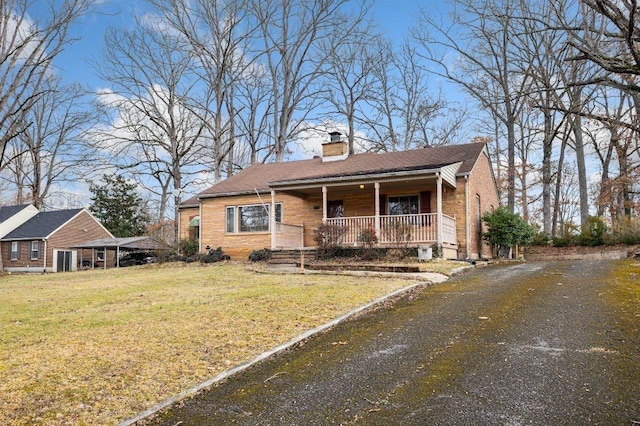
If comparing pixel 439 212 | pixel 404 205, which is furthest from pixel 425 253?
pixel 404 205

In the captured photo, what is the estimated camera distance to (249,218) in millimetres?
21062

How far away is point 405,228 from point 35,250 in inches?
1232

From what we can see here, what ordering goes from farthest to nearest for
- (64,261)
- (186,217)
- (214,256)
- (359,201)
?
(64,261), (186,217), (214,256), (359,201)

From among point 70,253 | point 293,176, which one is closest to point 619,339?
point 293,176

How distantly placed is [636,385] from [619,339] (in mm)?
1468

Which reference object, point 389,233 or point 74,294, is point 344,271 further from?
point 74,294

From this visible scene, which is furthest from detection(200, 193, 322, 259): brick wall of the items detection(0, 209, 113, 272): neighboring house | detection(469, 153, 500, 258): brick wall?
detection(0, 209, 113, 272): neighboring house

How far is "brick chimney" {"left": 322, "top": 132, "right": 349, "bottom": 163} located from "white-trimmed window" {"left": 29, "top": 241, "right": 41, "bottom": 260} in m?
25.1

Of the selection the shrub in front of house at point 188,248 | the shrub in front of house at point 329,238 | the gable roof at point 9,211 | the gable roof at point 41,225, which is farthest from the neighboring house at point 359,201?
the gable roof at point 9,211

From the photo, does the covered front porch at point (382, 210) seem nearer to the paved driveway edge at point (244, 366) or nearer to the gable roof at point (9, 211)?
the paved driveway edge at point (244, 366)

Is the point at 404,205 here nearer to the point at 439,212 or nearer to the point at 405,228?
the point at 405,228

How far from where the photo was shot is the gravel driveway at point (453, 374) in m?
3.50

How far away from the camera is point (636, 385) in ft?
12.6

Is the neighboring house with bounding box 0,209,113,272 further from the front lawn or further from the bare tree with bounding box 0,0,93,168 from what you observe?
the front lawn
